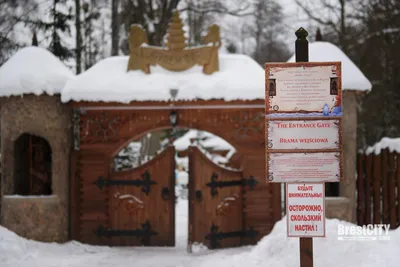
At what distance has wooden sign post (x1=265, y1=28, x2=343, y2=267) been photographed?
14.9 feet

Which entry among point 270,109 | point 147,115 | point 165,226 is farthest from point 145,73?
point 270,109

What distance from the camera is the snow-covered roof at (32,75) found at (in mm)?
8414

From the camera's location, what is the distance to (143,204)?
8609 mm

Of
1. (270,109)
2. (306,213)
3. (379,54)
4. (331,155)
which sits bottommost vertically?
(306,213)

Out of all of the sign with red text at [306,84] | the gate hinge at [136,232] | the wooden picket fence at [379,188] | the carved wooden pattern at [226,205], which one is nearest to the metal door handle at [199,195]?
the carved wooden pattern at [226,205]

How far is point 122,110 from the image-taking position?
867 cm

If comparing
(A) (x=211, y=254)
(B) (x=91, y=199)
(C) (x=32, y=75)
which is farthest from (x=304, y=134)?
(C) (x=32, y=75)

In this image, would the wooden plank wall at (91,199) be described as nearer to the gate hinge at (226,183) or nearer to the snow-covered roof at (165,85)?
the snow-covered roof at (165,85)

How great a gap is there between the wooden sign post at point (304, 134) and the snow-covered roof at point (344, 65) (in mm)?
4160

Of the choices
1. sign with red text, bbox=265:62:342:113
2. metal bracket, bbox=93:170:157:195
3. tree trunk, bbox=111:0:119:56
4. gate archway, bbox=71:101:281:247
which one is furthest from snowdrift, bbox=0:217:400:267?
tree trunk, bbox=111:0:119:56

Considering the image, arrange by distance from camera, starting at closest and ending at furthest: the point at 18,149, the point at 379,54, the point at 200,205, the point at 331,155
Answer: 1. the point at 331,155
2. the point at 200,205
3. the point at 18,149
4. the point at 379,54

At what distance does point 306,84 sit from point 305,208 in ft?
3.98

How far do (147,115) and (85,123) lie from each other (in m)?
1.18

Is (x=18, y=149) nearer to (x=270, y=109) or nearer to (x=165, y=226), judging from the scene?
Answer: (x=165, y=226)
